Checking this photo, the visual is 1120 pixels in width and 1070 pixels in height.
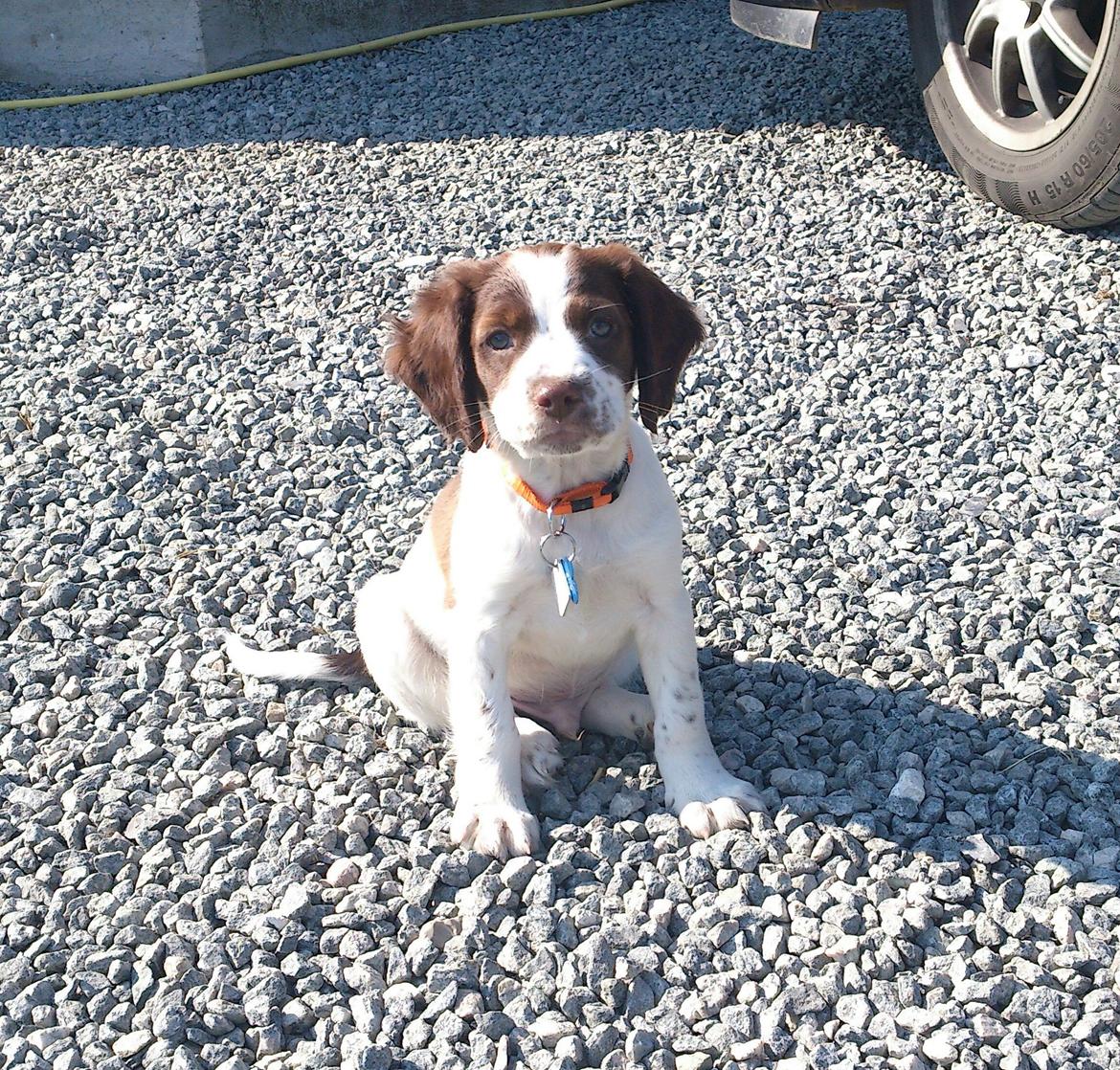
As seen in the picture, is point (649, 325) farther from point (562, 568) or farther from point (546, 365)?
point (562, 568)

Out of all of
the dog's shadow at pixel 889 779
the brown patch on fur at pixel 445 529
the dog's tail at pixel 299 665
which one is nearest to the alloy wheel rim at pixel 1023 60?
the dog's shadow at pixel 889 779

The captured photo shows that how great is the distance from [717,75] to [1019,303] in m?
3.07

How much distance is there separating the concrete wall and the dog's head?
246 inches

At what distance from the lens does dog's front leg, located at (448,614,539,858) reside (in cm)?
307

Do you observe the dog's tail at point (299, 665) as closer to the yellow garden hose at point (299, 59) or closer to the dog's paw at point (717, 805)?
the dog's paw at point (717, 805)

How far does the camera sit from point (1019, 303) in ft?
17.1

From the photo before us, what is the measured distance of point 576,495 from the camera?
118 inches

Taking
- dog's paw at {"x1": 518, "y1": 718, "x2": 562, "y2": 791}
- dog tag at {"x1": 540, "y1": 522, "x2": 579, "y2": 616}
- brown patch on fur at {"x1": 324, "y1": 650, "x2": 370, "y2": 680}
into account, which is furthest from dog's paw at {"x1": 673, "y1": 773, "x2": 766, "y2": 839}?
brown patch on fur at {"x1": 324, "y1": 650, "x2": 370, "y2": 680}

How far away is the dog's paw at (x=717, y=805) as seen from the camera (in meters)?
3.01

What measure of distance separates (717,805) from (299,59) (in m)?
6.79

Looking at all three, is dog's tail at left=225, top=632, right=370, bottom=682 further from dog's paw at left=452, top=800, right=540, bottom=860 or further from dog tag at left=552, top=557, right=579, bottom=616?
dog tag at left=552, top=557, right=579, bottom=616

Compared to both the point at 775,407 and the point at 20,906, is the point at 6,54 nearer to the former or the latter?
the point at 775,407

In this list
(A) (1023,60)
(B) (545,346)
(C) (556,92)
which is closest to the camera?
(B) (545,346)

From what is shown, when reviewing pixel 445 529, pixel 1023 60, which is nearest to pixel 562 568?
pixel 445 529
